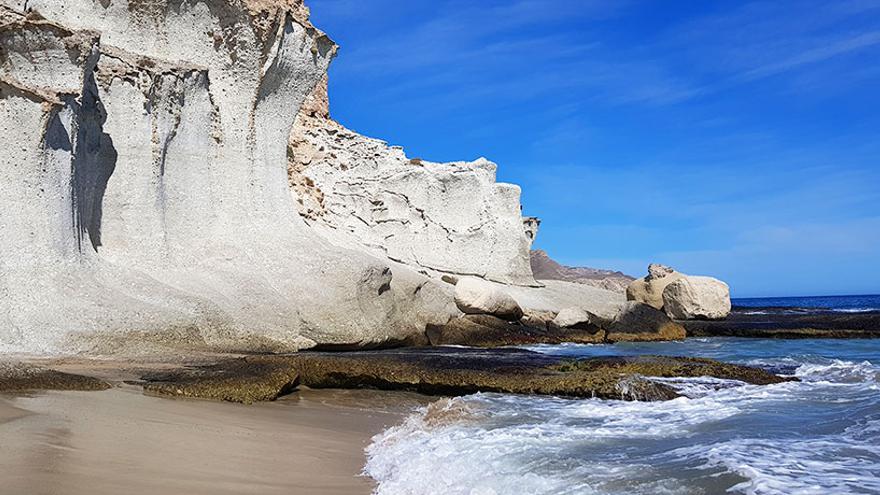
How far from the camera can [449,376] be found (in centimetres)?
899

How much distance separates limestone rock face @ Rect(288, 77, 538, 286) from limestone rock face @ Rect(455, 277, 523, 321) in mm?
4081

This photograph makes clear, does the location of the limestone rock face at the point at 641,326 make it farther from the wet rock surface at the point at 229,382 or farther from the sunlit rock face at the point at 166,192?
the wet rock surface at the point at 229,382

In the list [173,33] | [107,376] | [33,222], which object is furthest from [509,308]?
[107,376]

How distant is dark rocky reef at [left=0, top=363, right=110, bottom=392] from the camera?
658 centimetres

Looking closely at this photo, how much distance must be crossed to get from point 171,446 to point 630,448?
2977 millimetres

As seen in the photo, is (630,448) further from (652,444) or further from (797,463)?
(797,463)

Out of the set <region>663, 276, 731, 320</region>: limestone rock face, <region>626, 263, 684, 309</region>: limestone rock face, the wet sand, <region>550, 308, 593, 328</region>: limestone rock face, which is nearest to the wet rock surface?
the wet sand

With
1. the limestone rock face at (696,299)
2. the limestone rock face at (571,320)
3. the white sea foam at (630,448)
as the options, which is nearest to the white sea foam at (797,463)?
the white sea foam at (630,448)

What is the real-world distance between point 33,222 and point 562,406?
7305 millimetres

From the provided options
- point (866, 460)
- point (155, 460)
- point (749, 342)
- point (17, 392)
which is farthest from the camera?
point (749, 342)

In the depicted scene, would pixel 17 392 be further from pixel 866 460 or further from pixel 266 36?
pixel 266 36

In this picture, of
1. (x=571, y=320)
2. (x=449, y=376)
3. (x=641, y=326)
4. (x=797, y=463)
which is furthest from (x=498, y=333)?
(x=797, y=463)

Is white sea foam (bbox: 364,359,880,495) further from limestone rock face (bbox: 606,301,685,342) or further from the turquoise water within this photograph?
limestone rock face (bbox: 606,301,685,342)

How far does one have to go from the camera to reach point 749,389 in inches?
317
